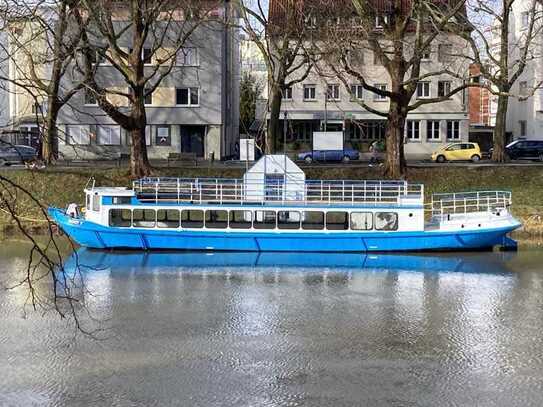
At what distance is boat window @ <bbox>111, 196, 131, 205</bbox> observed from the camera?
2888 centimetres

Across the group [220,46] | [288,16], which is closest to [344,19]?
[288,16]

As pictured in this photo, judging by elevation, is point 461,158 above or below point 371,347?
above

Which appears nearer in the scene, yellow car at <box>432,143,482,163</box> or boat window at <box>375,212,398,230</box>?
boat window at <box>375,212,398,230</box>

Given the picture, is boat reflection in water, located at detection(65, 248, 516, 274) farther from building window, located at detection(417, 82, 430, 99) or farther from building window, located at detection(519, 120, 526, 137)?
building window, located at detection(519, 120, 526, 137)

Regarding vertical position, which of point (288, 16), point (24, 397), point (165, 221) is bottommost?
point (24, 397)

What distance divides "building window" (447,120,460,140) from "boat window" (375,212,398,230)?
30.4m

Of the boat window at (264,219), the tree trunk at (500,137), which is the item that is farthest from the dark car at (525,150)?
the boat window at (264,219)

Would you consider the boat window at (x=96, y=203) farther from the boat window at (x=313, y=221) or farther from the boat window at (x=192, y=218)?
the boat window at (x=313, y=221)

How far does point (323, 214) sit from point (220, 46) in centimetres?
2357

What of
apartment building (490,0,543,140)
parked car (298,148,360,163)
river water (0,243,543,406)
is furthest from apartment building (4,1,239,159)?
river water (0,243,543,406)

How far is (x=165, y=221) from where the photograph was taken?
29094mm

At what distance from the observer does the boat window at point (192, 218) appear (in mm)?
29047

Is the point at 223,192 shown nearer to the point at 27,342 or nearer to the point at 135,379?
the point at 27,342

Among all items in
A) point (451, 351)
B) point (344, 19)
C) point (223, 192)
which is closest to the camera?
point (451, 351)
